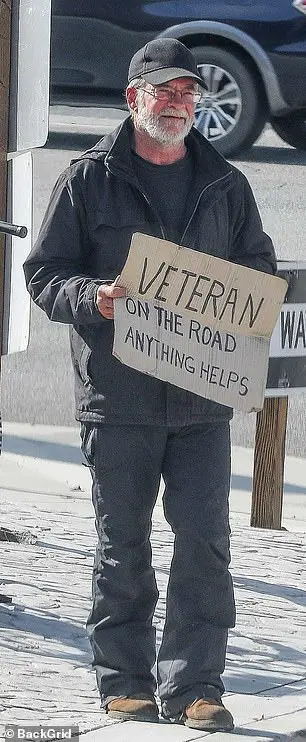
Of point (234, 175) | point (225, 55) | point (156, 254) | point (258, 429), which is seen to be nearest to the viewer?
point (156, 254)

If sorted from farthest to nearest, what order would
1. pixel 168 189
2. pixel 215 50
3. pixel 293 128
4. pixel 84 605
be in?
1. pixel 293 128
2. pixel 215 50
3. pixel 84 605
4. pixel 168 189

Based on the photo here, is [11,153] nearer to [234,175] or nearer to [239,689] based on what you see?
[234,175]

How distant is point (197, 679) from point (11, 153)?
78.7 inches

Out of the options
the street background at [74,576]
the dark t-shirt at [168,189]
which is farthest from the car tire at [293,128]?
the dark t-shirt at [168,189]

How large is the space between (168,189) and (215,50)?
996 centimetres

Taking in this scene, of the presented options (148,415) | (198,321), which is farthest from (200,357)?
(148,415)

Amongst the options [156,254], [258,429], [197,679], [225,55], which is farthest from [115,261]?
[225,55]

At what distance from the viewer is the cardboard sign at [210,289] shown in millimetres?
4336

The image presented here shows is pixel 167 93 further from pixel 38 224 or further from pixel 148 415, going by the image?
pixel 38 224

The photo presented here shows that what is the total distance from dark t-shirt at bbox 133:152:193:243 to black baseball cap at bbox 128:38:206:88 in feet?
0.73

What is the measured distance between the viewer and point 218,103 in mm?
14445

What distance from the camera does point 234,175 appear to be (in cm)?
460

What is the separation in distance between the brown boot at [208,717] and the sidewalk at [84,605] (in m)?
0.02

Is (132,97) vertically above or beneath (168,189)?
above
